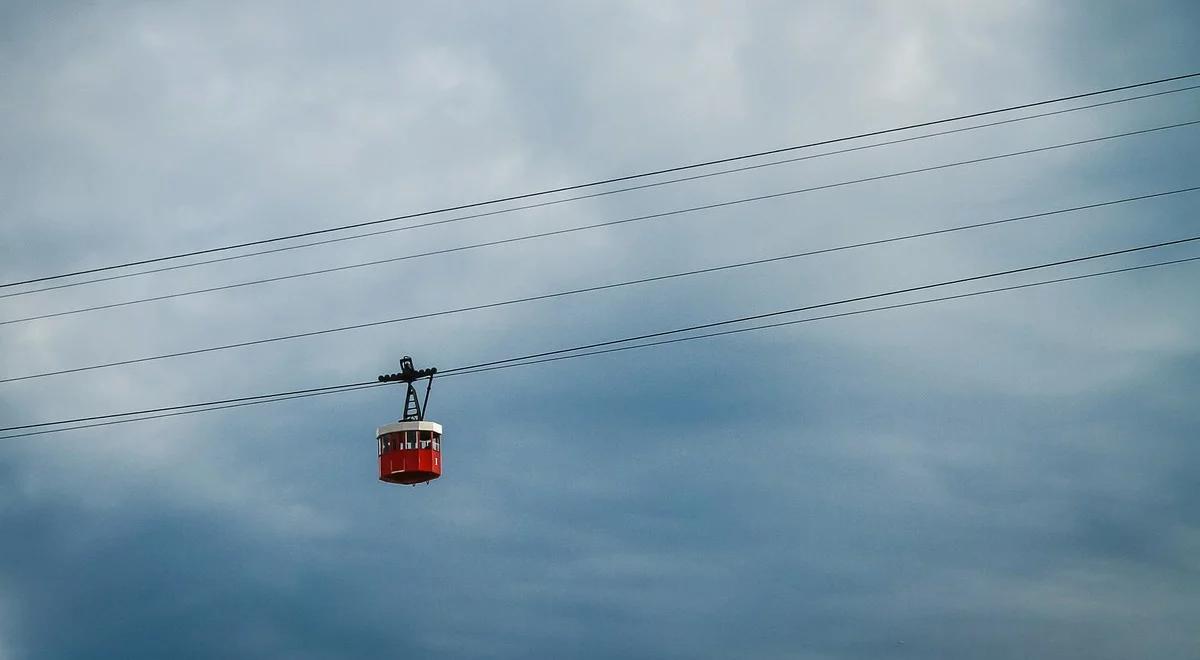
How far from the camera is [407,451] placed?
132 feet

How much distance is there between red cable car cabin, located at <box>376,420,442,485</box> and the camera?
40219 millimetres

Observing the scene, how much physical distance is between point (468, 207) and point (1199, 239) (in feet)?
68.3

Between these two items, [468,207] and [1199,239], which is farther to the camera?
[468,207]

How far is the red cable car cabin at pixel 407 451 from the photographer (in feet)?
132

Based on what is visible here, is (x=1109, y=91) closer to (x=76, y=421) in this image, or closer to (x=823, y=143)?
(x=823, y=143)

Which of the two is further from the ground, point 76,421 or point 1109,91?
point 1109,91

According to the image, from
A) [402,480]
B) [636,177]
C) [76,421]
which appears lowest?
[402,480]

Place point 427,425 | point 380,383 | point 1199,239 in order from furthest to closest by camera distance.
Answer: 1. point 427,425
2. point 380,383
3. point 1199,239

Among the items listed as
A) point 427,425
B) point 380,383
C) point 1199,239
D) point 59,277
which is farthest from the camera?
point 59,277

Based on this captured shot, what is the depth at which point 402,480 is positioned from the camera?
41000 mm

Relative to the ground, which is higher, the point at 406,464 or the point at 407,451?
the point at 407,451

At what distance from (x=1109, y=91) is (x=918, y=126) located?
5424 millimetres

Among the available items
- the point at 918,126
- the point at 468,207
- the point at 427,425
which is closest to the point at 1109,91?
the point at 918,126

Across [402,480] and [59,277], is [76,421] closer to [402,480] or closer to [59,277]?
[59,277]
